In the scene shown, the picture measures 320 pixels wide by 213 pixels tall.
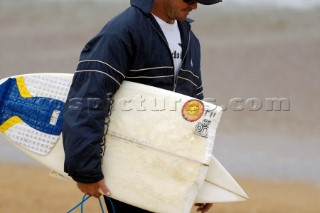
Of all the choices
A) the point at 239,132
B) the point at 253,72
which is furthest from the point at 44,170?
the point at 253,72

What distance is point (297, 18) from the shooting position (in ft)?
40.0

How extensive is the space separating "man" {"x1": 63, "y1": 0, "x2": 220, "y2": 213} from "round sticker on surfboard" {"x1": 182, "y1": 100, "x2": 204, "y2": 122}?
16cm

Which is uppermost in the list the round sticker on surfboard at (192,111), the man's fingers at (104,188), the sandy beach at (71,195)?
the round sticker on surfboard at (192,111)

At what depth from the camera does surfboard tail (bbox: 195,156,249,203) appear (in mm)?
3518

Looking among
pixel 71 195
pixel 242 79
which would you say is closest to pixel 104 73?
pixel 71 195

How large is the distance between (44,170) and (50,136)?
345cm

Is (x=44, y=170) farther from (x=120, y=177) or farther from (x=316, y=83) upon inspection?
(x=316, y=83)

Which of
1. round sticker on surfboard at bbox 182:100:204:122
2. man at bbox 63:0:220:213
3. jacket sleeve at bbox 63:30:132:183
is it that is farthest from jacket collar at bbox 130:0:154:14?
round sticker on surfboard at bbox 182:100:204:122

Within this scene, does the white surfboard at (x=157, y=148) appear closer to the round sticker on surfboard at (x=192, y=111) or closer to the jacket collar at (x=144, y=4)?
the round sticker on surfboard at (x=192, y=111)

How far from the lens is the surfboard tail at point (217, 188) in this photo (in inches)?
138

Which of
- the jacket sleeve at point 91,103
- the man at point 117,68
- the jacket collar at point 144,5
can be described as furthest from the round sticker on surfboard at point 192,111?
the jacket collar at point 144,5

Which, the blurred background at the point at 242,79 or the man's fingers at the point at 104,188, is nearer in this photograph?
the man's fingers at the point at 104,188

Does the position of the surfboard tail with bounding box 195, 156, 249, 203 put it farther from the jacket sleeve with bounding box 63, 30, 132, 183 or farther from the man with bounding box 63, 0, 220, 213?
the jacket sleeve with bounding box 63, 30, 132, 183

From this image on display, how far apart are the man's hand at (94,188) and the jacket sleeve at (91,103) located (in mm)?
33
